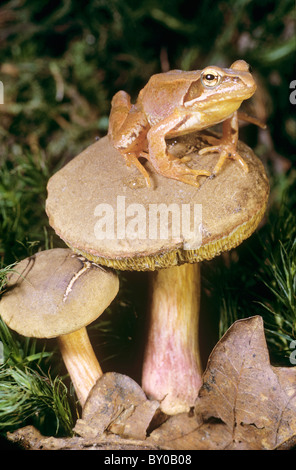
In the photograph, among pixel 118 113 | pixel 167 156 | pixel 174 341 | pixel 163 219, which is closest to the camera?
pixel 163 219

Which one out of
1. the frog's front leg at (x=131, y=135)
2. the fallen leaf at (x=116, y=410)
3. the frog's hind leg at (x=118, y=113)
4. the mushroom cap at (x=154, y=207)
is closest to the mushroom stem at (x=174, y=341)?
the fallen leaf at (x=116, y=410)

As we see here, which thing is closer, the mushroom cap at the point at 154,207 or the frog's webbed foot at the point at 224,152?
the mushroom cap at the point at 154,207

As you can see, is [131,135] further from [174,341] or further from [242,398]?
[242,398]

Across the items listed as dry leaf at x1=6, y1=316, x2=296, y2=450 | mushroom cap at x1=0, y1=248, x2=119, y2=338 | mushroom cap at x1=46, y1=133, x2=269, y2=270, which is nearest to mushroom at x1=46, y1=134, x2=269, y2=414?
mushroom cap at x1=46, y1=133, x2=269, y2=270

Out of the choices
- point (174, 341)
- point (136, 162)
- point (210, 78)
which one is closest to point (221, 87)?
point (210, 78)

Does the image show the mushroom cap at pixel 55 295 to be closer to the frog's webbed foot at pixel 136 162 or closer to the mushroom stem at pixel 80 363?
the mushroom stem at pixel 80 363

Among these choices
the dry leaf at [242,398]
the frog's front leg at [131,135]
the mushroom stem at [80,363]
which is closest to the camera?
→ the dry leaf at [242,398]
